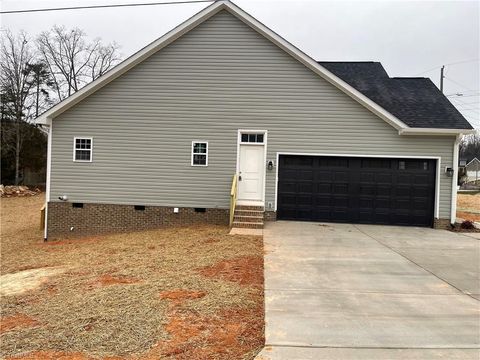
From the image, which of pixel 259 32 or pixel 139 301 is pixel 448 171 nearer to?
pixel 259 32

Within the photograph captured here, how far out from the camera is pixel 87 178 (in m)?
13.2

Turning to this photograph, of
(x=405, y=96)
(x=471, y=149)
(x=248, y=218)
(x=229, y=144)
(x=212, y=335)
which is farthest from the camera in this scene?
(x=471, y=149)

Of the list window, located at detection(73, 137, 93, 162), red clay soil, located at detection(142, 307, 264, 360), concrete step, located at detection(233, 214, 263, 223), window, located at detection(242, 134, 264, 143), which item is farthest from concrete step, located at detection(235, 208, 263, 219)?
red clay soil, located at detection(142, 307, 264, 360)

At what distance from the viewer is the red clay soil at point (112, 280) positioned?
261 inches

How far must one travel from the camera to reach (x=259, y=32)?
12664 millimetres

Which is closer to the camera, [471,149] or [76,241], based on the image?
[76,241]

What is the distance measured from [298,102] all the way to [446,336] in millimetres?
9344

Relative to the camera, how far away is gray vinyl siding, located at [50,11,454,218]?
1266 cm

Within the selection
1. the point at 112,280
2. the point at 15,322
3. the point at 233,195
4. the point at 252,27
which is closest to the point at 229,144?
the point at 233,195

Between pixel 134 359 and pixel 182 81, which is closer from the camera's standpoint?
pixel 134 359

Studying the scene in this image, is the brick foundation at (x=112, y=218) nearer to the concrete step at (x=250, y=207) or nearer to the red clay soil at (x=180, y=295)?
the concrete step at (x=250, y=207)

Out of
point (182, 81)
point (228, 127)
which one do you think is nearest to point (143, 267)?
point (228, 127)

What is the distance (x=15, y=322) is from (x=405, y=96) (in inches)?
535

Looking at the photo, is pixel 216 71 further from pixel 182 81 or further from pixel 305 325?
pixel 305 325
